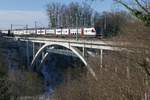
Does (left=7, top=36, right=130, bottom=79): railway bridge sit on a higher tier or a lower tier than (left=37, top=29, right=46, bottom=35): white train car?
lower

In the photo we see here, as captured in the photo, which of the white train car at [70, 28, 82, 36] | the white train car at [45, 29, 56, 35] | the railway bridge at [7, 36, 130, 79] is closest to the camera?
the railway bridge at [7, 36, 130, 79]

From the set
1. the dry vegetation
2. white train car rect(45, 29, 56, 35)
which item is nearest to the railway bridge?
white train car rect(45, 29, 56, 35)

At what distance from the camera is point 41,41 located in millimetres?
53938

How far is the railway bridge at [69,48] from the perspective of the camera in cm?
3141

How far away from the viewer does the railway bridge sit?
3141 cm

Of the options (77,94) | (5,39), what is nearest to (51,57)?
(5,39)

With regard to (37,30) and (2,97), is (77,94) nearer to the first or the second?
(2,97)

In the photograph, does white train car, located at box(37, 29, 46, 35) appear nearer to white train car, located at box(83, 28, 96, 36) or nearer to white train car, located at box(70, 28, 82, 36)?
white train car, located at box(70, 28, 82, 36)

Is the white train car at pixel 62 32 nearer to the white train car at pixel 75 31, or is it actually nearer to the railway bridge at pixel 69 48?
the white train car at pixel 75 31

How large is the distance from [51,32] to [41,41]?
5.79 meters

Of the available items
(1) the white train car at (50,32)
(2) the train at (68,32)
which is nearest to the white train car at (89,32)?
(2) the train at (68,32)

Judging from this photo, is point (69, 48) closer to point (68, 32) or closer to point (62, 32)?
point (68, 32)

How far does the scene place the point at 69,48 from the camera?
42.5m

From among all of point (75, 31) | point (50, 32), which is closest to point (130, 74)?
point (75, 31)
